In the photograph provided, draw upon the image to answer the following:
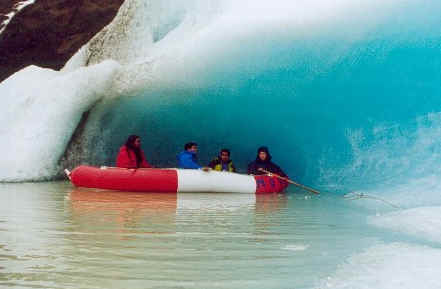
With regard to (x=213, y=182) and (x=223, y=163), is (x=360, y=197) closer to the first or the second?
(x=213, y=182)

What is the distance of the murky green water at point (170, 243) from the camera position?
257cm

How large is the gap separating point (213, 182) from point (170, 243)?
13.0 ft

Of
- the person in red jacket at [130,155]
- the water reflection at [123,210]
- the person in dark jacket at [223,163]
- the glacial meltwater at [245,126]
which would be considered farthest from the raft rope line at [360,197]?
the person in red jacket at [130,155]

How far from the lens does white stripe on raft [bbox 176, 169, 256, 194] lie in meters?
7.20

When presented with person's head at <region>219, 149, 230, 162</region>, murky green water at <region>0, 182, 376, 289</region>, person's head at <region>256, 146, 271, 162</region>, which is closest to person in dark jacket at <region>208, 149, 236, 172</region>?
person's head at <region>219, 149, 230, 162</region>

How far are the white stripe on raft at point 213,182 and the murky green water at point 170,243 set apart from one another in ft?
4.46

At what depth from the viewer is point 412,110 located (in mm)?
7844

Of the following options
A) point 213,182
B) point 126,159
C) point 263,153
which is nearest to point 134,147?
point 126,159

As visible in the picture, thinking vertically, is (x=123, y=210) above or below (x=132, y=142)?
below

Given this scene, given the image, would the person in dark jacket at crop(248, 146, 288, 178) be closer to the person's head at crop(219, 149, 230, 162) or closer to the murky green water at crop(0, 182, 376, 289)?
the person's head at crop(219, 149, 230, 162)

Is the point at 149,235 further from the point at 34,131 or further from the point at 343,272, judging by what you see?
the point at 34,131

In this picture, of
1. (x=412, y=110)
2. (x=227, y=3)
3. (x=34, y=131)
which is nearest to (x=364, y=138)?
(x=412, y=110)

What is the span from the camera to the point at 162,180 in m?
7.09

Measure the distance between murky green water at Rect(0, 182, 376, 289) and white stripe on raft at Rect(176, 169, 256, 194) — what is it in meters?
1.36
